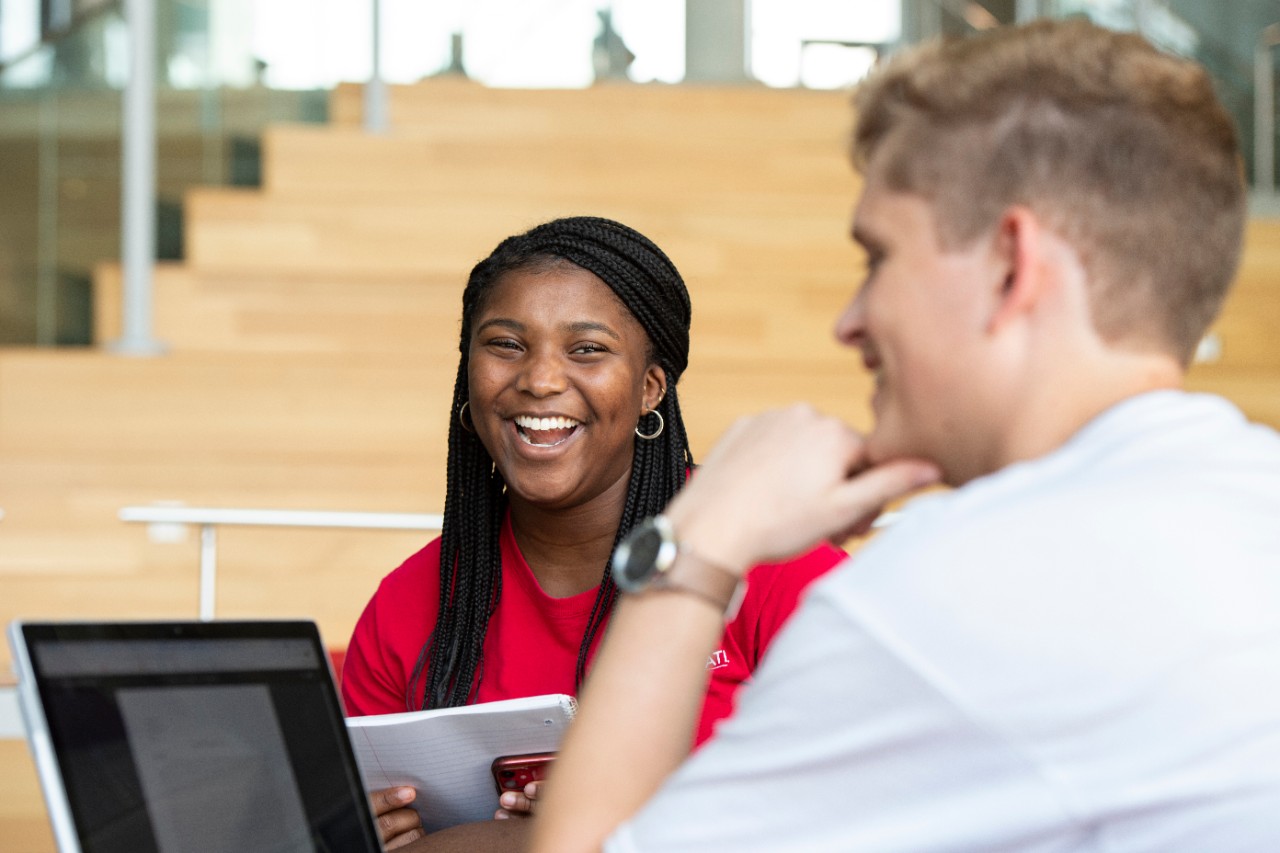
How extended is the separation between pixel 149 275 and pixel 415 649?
294 centimetres

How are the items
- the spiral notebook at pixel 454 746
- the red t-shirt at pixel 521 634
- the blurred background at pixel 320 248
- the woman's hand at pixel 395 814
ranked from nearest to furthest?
1. the spiral notebook at pixel 454 746
2. the woman's hand at pixel 395 814
3. the red t-shirt at pixel 521 634
4. the blurred background at pixel 320 248

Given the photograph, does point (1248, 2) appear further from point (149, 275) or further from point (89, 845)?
point (89, 845)

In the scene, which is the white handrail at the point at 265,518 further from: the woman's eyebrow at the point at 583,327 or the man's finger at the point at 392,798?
the man's finger at the point at 392,798

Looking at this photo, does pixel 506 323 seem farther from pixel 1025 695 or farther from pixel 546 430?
pixel 1025 695

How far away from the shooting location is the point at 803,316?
15.1 ft

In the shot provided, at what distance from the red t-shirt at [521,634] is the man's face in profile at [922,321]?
782 mm

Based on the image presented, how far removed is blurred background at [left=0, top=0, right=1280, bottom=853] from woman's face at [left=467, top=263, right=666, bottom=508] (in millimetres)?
1582

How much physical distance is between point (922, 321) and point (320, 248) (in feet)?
13.1

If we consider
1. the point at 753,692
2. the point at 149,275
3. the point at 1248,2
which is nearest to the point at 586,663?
the point at 753,692

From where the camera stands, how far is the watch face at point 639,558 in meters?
0.91

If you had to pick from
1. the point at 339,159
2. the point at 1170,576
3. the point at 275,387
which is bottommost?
the point at 275,387

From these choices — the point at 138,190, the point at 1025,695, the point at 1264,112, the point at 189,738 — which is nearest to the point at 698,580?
the point at 1025,695

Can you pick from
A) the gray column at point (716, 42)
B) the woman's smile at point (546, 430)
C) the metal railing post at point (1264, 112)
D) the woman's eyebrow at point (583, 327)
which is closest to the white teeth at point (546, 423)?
the woman's smile at point (546, 430)

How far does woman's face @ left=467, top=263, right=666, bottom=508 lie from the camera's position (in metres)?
1.82
